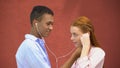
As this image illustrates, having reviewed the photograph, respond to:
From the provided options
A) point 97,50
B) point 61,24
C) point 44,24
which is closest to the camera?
point 44,24

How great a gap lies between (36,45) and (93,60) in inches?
16.1

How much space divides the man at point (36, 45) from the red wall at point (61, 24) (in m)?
1.27

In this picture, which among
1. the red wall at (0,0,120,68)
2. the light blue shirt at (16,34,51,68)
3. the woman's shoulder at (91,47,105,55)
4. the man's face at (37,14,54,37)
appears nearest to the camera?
the light blue shirt at (16,34,51,68)

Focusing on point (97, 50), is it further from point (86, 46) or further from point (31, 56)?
point (31, 56)

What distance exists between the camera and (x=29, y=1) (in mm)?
3135

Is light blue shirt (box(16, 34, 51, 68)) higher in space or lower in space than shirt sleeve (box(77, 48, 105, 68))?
higher

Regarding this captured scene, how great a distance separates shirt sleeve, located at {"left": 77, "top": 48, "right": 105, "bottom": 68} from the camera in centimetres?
190

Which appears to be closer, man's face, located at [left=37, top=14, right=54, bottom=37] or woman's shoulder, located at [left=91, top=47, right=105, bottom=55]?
man's face, located at [left=37, top=14, right=54, bottom=37]

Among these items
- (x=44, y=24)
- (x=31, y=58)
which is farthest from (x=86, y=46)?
(x=31, y=58)

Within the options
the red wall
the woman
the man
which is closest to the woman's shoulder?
the woman

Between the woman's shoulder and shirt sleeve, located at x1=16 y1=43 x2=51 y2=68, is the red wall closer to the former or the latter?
the woman's shoulder

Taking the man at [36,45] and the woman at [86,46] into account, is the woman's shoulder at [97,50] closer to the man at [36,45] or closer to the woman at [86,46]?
the woman at [86,46]

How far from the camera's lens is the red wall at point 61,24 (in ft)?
10.3

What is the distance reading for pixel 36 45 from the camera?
5.80ft
